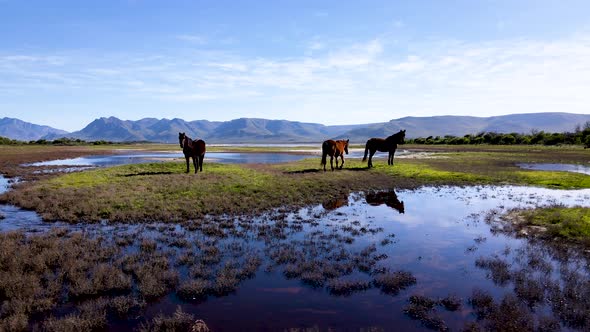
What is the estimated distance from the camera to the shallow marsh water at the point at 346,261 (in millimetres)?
7301

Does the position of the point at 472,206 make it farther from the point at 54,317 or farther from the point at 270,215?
the point at 54,317

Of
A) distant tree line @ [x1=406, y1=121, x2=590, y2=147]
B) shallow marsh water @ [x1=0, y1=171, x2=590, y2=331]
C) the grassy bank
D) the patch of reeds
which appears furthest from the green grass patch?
distant tree line @ [x1=406, y1=121, x2=590, y2=147]

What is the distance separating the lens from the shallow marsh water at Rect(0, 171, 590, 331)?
7301 mm

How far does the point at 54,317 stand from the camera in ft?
22.8

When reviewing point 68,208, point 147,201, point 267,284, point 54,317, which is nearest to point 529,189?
point 267,284

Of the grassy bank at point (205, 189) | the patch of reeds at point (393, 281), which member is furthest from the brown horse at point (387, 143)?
the patch of reeds at point (393, 281)

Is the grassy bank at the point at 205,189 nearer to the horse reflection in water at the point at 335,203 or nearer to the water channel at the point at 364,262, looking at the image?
the horse reflection in water at the point at 335,203

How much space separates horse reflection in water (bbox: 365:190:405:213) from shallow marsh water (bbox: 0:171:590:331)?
2.64ft

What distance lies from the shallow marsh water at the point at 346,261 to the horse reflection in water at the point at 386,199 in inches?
31.7

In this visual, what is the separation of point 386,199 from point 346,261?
10628mm

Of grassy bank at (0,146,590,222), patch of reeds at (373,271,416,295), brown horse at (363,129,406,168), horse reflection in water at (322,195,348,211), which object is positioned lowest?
patch of reeds at (373,271,416,295)

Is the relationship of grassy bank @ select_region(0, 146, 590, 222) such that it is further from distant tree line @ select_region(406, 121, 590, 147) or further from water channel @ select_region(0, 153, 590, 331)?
distant tree line @ select_region(406, 121, 590, 147)

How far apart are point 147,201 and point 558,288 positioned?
17451mm

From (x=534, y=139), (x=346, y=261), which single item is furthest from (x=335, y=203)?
(x=534, y=139)
